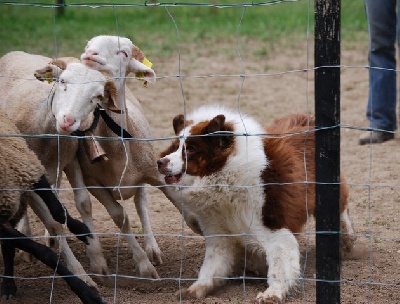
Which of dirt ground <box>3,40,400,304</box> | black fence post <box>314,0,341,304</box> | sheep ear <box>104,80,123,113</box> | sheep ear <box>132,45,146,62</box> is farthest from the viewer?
sheep ear <box>132,45,146,62</box>

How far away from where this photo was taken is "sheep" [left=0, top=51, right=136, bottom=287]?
16.0 ft

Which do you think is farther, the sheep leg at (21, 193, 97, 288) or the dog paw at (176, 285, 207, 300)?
the sheep leg at (21, 193, 97, 288)

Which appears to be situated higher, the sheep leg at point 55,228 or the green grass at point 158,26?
the green grass at point 158,26

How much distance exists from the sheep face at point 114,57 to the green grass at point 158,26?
7433mm

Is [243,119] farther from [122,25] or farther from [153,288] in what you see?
[122,25]

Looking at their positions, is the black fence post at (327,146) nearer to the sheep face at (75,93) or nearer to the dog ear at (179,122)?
the dog ear at (179,122)

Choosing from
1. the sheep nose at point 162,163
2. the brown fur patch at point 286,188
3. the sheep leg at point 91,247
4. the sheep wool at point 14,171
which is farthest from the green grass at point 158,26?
the sheep nose at point 162,163

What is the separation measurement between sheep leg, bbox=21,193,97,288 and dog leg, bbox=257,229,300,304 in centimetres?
110

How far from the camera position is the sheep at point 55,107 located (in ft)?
16.0

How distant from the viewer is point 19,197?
480 centimetres

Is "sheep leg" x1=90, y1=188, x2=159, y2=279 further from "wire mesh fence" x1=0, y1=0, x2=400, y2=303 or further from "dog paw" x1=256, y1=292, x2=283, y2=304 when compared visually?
"dog paw" x1=256, y1=292, x2=283, y2=304

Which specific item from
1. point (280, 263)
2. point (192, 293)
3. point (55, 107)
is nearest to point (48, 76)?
point (55, 107)

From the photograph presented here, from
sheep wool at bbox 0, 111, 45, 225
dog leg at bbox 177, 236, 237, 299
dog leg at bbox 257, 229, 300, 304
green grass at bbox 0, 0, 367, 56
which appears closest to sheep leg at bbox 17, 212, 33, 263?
sheep wool at bbox 0, 111, 45, 225

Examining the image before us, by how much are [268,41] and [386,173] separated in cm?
706
